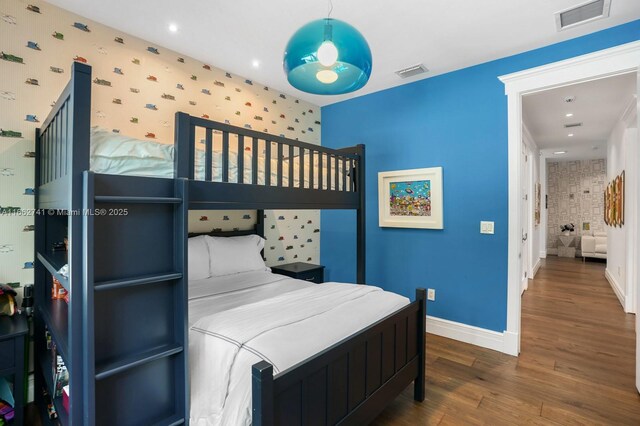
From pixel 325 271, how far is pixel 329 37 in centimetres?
335

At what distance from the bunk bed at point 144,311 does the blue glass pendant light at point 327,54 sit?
59 cm

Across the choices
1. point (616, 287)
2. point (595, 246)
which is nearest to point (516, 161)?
point (616, 287)

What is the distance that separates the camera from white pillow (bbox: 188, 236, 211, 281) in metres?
2.74

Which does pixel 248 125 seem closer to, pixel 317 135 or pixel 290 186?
pixel 317 135

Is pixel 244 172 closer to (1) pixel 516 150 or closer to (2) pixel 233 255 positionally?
(2) pixel 233 255

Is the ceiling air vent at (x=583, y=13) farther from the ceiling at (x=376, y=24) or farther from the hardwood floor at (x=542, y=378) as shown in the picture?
the hardwood floor at (x=542, y=378)

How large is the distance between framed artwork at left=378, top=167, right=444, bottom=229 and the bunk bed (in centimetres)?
169

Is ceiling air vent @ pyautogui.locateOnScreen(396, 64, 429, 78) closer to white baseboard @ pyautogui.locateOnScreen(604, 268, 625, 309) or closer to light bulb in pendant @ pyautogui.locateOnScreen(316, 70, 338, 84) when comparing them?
light bulb in pendant @ pyautogui.locateOnScreen(316, 70, 338, 84)

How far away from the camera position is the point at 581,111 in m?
4.04

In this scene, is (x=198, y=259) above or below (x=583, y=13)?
below

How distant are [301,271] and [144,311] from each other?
2.29m

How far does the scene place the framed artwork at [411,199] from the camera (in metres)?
3.35

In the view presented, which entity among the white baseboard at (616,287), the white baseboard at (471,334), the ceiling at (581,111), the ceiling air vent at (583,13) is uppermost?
the ceiling air vent at (583,13)

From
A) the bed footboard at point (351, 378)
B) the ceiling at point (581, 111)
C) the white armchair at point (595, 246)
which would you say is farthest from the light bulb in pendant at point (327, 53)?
the white armchair at point (595, 246)
